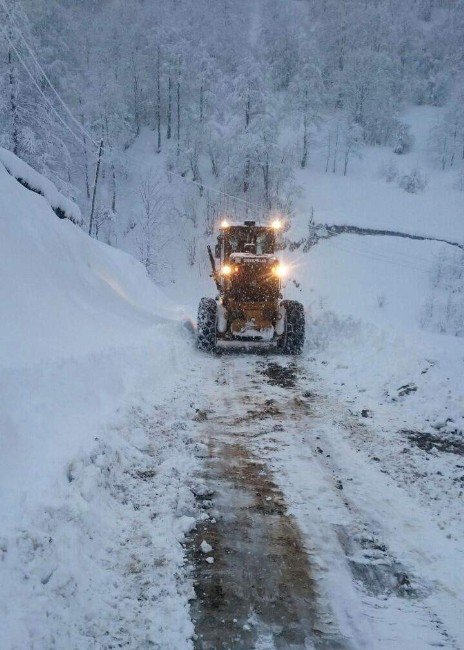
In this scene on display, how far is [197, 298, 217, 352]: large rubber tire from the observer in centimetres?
1037

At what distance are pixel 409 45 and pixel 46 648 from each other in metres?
77.0

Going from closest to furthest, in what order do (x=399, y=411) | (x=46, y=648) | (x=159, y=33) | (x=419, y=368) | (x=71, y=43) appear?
(x=46, y=648)
(x=399, y=411)
(x=419, y=368)
(x=159, y=33)
(x=71, y=43)

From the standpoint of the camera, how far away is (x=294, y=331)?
10.3 m

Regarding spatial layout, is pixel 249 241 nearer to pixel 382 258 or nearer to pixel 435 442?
pixel 435 442

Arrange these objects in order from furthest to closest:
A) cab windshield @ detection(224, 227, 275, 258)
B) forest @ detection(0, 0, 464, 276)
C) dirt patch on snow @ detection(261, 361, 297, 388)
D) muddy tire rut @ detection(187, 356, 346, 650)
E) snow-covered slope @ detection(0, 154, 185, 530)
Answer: forest @ detection(0, 0, 464, 276), cab windshield @ detection(224, 227, 275, 258), dirt patch on snow @ detection(261, 361, 297, 388), snow-covered slope @ detection(0, 154, 185, 530), muddy tire rut @ detection(187, 356, 346, 650)

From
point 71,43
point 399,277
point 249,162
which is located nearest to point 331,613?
point 399,277

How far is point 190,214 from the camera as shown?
38531 millimetres

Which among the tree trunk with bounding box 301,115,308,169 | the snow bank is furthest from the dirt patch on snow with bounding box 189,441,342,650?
the tree trunk with bounding box 301,115,308,169

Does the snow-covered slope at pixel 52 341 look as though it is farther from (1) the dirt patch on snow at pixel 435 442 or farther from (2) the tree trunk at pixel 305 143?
(2) the tree trunk at pixel 305 143

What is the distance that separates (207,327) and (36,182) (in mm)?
5750

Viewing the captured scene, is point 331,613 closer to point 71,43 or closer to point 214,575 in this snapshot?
point 214,575

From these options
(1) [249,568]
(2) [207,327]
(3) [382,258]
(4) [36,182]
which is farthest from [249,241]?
(3) [382,258]

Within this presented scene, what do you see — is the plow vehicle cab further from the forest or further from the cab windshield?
the forest

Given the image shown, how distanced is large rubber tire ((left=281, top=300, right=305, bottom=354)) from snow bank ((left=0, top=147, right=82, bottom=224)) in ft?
22.2
